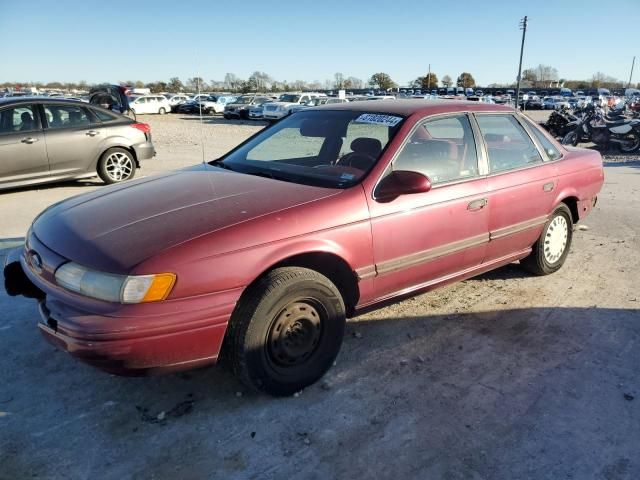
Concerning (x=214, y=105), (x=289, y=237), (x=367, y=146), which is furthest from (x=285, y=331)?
(x=214, y=105)

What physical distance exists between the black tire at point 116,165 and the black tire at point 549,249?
6669 mm

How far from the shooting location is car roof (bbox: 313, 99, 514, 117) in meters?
3.60

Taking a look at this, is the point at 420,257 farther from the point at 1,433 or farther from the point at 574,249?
the point at 574,249

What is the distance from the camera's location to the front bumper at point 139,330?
228 cm

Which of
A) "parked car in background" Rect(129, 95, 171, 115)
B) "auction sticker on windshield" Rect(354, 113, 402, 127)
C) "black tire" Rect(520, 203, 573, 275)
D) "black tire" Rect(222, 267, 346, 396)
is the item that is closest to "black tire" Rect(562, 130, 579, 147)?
"black tire" Rect(520, 203, 573, 275)

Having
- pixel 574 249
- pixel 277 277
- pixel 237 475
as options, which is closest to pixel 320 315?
pixel 277 277

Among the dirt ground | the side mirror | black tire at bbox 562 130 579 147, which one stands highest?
the side mirror

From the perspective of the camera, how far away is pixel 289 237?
268 centimetres

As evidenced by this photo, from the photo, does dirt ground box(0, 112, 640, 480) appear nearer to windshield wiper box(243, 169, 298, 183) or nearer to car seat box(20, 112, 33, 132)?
windshield wiper box(243, 169, 298, 183)

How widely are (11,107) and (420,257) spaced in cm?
691

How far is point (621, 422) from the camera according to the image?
2635mm

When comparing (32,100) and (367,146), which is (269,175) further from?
(32,100)

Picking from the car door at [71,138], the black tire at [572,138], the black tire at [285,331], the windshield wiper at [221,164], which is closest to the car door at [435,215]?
the black tire at [285,331]

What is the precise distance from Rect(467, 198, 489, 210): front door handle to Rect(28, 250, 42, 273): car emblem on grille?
8.97 ft
